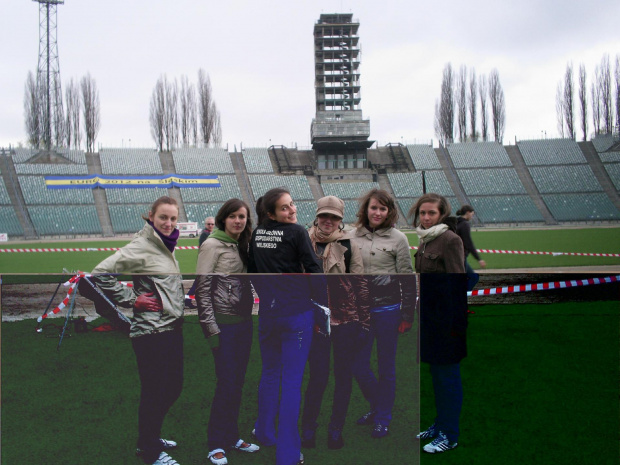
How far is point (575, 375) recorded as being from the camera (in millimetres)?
2514

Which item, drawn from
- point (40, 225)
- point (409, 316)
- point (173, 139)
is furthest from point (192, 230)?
point (409, 316)

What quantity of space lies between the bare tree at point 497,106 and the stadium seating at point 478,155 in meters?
1.83

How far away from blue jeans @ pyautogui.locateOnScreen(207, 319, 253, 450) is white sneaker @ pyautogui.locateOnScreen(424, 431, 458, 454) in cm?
127

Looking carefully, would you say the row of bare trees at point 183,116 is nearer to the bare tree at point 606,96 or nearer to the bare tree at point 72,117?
the bare tree at point 72,117

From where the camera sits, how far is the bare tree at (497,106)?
2373 inches

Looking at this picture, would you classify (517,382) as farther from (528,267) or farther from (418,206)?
(528,267)

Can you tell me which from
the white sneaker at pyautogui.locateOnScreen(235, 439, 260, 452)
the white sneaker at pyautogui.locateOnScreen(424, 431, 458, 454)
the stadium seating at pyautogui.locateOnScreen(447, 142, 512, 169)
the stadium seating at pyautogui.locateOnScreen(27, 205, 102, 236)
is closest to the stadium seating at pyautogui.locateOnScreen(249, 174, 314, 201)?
the stadium seating at pyautogui.locateOnScreen(27, 205, 102, 236)

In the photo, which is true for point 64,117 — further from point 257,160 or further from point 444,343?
point 444,343

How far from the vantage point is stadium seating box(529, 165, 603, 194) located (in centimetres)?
5309

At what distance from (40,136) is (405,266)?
59.3 m

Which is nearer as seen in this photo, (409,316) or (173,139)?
(409,316)

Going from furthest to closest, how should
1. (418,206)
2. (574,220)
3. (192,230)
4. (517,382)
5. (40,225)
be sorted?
(574,220) < (40,225) < (192,230) < (418,206) < (517,382)

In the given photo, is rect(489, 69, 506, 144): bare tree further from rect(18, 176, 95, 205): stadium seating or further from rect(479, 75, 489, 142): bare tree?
rect(18, 176, 95, 205): stadium seating

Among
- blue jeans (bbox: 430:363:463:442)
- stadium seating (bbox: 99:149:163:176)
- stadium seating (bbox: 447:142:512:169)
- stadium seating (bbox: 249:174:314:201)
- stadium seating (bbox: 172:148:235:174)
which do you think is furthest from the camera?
stadium seating (bbox: 447:142:512:169)
